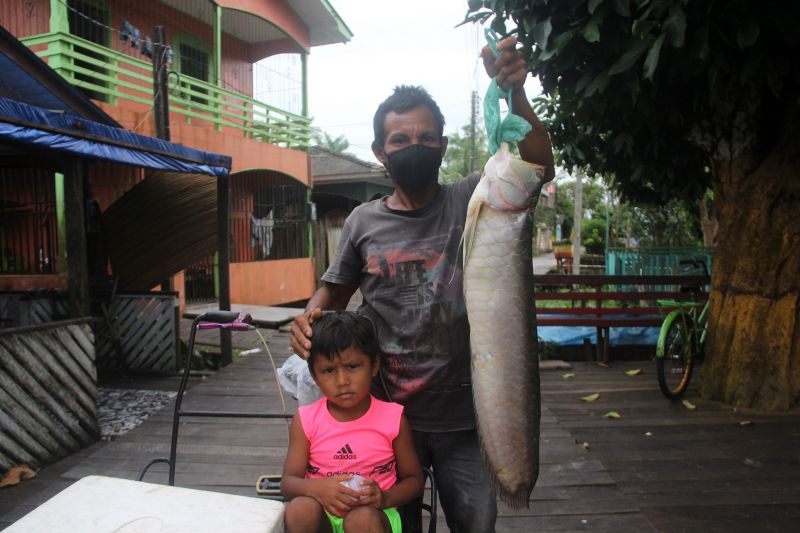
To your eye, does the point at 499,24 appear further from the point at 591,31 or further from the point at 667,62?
the point at 667,62

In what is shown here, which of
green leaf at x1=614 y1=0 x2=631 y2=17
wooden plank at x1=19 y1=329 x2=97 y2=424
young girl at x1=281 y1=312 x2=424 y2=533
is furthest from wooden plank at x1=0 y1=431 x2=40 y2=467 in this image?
green leaf at x1=614 y1=0 x2=631 y2=17

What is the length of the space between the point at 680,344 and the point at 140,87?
30.0 feet

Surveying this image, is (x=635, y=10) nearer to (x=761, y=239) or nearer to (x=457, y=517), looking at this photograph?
(x=761, y=239)

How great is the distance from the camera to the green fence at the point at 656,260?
980 centimetres

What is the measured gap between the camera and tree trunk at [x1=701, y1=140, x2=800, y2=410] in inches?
206

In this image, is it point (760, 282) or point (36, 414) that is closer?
point (36, 414)

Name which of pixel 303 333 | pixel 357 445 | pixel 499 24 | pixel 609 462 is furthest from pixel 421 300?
pixel 609 462

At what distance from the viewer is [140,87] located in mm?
9727

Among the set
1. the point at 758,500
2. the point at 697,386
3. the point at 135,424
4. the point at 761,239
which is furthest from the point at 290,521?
the point at 697,386

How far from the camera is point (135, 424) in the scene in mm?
5480

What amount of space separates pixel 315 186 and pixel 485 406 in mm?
17160

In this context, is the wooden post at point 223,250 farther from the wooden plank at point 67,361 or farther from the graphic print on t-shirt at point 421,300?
the graphic print on t-shirt at point 421,300

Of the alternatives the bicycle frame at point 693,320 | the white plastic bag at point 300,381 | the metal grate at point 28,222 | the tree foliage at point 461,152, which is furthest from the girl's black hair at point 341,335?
the tree foliage at point 461,152

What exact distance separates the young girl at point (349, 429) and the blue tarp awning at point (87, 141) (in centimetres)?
377
